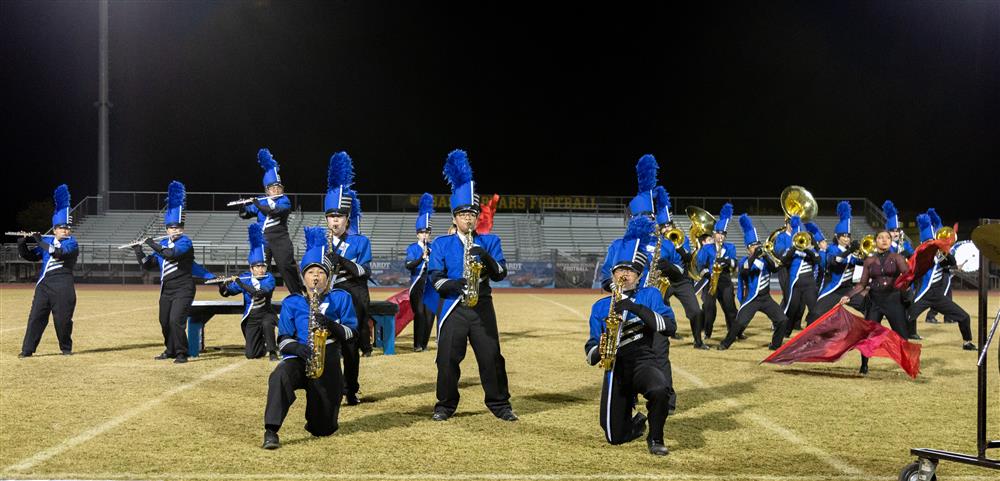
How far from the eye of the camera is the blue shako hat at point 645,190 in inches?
304

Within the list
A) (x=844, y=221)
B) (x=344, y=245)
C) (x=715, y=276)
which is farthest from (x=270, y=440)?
(x=844, y=221)

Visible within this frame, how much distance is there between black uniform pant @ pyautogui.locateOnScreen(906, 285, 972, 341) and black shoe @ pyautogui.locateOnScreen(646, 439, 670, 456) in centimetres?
784

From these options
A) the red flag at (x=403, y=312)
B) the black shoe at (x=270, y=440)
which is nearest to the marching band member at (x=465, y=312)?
the black shoe at (x=270, y=440)

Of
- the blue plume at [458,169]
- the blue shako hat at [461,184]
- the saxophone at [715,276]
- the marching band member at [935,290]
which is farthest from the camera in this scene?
the marching band member at [935,290]

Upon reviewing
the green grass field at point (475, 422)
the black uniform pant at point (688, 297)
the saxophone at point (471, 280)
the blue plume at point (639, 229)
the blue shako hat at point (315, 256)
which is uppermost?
the blue plume at point (639, 229)

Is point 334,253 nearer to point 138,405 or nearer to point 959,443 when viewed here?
point 138,405

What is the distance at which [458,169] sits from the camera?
6723 millimetres

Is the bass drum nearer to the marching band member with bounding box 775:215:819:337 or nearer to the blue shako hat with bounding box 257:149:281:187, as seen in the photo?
the marching band member with bounding box 775:215:819:337

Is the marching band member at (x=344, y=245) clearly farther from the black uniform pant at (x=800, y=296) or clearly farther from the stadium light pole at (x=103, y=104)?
the stadium light pole at (x=103, y=104)

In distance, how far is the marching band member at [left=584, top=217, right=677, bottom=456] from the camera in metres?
5.27

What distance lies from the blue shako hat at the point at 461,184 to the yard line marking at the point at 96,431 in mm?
2848

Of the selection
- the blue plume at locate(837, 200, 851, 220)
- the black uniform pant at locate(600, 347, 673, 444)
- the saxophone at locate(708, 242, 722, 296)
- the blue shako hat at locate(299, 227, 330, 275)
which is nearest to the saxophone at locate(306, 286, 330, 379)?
the blue shako hat at locate(299, 227, 330, 275)

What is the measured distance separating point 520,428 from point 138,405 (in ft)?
10.2

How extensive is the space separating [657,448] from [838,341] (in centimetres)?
464
